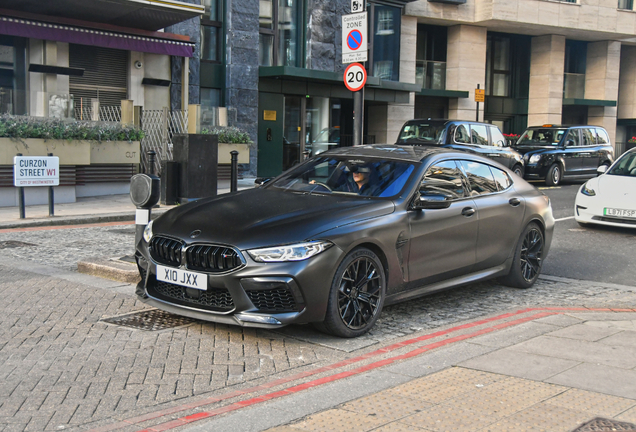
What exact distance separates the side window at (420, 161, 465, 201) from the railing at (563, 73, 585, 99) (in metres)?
31.7

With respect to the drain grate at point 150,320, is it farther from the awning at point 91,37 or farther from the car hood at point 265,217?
the awning at point 91,37

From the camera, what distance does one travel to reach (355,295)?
582 cm

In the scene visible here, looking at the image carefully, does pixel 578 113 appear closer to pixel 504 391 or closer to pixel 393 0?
pixel 393 0

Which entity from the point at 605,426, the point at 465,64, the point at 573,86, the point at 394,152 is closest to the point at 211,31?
the point at 465,64

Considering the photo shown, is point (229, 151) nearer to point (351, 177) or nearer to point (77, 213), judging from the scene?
point (77, 213)

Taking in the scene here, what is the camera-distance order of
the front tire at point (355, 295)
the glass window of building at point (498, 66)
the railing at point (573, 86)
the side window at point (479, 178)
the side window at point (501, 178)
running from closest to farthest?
the front tire at point (355, 295), the side window at point (479, 178), the side window at point (501, 178), the glass window of building at point (498, 66), the railing at point (573, 86)

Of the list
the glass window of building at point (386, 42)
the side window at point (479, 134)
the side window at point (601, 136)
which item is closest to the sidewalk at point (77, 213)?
the side window at point (479, 134)

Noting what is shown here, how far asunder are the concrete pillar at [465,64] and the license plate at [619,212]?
20.4m

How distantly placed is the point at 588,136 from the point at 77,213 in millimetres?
16113

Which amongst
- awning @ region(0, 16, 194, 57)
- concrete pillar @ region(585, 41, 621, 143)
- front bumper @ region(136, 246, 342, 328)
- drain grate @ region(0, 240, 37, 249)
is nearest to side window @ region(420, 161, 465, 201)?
front bumper @ region(136, 246, 342, 328)

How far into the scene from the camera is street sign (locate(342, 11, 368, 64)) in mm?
10797

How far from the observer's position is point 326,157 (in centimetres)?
725

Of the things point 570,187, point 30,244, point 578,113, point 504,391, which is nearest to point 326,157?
point 504,391

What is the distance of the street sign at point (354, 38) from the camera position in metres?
10.8
